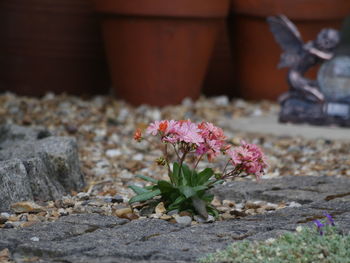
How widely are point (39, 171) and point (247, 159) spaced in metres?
0.80

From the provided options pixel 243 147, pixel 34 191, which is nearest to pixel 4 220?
pixel 34 191

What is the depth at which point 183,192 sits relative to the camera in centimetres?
275

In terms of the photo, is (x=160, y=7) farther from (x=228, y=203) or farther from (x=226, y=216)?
(x=226, y=216)

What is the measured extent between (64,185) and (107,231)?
0.78m

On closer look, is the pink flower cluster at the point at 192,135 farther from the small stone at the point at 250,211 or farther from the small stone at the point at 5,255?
the small stone at the point at 5,255

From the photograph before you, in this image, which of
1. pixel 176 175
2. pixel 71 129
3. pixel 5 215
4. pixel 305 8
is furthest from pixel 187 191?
pixel 305 8

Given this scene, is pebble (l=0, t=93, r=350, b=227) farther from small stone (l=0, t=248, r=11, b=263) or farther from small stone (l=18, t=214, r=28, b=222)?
small stone (l=0, t=248, r=11, b=263)

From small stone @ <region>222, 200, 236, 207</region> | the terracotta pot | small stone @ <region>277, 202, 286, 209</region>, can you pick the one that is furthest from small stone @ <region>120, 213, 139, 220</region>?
the terracotta pot

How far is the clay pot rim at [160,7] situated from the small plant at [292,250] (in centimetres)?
335

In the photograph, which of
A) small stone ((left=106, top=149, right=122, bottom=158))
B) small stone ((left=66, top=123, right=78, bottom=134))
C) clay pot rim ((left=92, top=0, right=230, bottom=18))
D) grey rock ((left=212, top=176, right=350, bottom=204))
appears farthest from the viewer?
clay pot rim ((left=92, top=0, right=230, bottom=18))

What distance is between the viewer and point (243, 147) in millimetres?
2830

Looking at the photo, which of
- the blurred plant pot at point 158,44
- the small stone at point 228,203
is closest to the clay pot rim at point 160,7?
the blurred plant pot at point 158,44

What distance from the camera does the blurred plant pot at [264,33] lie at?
5.81 metres

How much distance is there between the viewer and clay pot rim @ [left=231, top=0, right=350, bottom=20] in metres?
5.79
